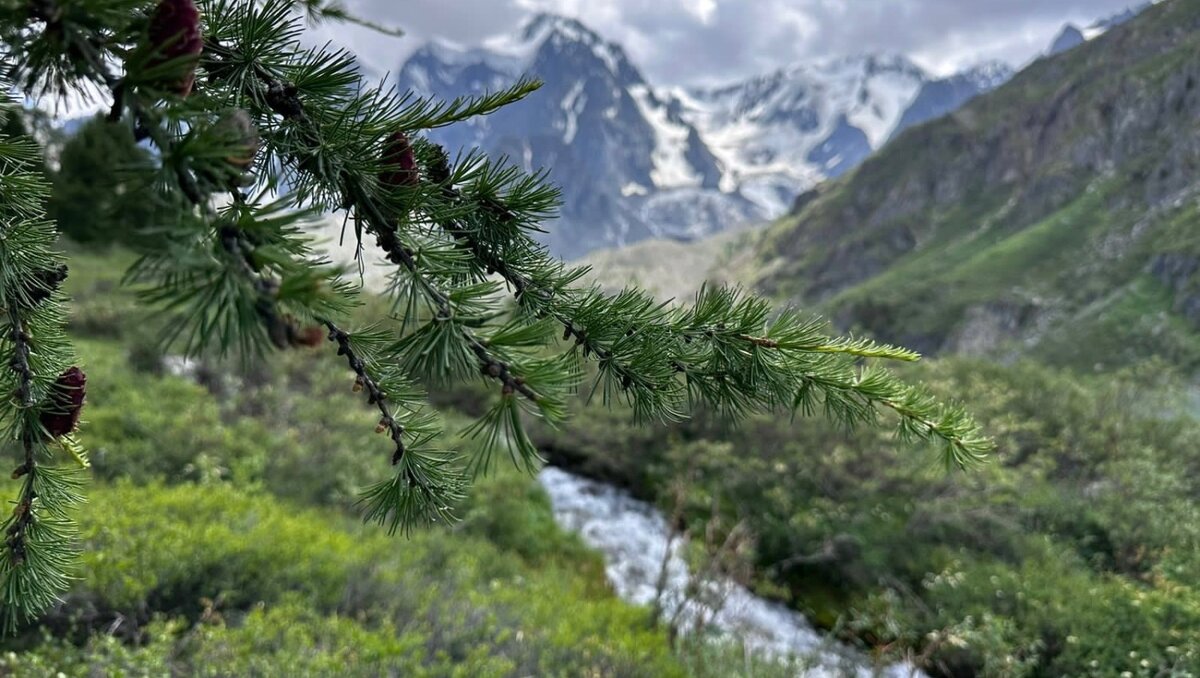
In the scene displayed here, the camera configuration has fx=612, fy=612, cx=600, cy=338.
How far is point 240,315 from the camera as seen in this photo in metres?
0.75

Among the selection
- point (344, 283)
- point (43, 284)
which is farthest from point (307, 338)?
point (43, 284)

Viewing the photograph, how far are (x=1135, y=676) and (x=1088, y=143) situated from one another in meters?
89.7

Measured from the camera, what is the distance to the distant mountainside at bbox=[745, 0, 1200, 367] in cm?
3969

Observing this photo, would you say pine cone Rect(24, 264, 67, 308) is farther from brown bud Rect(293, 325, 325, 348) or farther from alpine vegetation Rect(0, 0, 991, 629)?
brown bud Rect(293, 325, 325, 348)

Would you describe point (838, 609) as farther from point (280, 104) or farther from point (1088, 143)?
point (1088, 143)

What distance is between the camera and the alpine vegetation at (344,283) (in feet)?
2.63

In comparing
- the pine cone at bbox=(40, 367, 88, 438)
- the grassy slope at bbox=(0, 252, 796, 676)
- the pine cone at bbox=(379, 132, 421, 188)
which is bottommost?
the grassy slope at bbox=(0, 252, 796, 676)

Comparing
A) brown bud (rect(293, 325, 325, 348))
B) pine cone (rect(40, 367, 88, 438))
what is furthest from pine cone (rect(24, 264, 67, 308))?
brown bud (rect(293, 325, 325, 348))

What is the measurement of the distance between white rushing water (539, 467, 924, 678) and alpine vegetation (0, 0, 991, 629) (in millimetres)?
5891

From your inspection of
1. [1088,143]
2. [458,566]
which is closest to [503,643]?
[458,566]

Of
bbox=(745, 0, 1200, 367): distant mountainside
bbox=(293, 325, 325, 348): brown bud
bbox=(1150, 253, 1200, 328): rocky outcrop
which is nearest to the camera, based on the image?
bbox=(293, 325, 325, 348): brown bud

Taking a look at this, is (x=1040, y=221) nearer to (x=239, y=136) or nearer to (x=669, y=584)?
(x=669, y=584)

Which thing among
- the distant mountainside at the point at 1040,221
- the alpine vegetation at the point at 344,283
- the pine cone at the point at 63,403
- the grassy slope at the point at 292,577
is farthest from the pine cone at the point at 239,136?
the distant mountainside at the point at 1040,221

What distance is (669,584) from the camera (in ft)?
32.7
